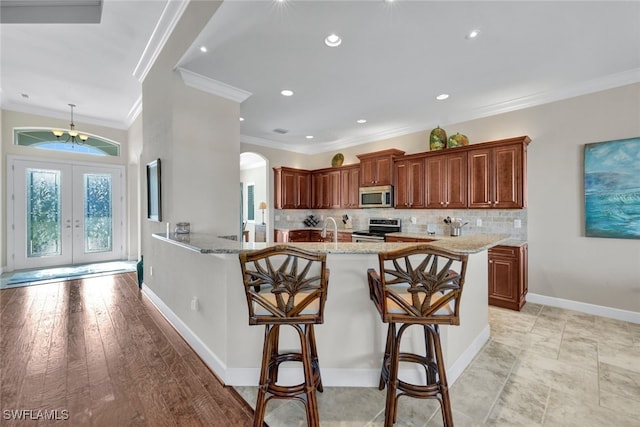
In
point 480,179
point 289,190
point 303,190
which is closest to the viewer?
point 480,179

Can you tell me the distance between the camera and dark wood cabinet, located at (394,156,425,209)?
4.61 m

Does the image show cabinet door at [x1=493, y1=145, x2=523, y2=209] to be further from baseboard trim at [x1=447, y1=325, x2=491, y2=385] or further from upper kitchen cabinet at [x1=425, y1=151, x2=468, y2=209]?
baseboard trim at [x1=447, y1=325, x2=491, y2=385]

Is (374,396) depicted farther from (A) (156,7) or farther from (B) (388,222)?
(A) (156,7)

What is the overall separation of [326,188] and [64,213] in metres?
5.68

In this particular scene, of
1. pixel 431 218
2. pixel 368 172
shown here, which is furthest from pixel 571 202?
pixel 368 172

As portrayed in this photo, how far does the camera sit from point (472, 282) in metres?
2.25

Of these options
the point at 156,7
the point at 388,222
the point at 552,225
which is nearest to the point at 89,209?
the point at 156,7

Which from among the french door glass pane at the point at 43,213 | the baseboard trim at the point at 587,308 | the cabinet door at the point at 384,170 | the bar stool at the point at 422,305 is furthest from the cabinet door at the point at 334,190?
the french door glass pane at the point at 43,213

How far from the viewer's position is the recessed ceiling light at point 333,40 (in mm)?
2456

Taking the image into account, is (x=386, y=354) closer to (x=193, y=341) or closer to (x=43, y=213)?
(x=193, y=341)

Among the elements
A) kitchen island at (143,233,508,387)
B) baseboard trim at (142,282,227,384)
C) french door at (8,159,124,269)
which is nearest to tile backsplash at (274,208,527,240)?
kitchen island at (143,233,508,387)

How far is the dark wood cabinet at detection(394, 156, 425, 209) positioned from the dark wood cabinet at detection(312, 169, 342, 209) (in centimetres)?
149

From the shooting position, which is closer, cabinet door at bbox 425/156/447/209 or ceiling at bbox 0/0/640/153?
ceiling at bbox 0/0/640/153

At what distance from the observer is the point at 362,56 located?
9.09 feet
